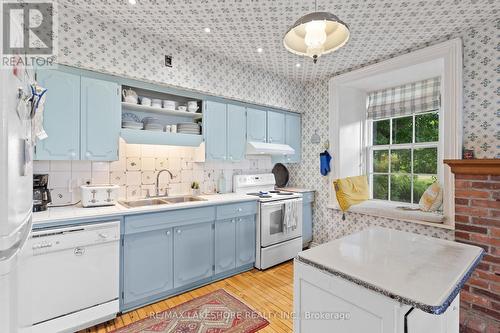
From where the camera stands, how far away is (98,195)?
2160 millimetres

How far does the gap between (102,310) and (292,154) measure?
3.03 m

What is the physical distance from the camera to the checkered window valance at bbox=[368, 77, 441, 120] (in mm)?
2953

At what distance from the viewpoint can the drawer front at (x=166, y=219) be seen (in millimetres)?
2098

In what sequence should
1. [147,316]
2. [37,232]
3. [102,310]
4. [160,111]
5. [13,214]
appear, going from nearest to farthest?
1. [13,214]
2. [37,232]
3. [102,310]
4. [147,316]
5. [160,111]

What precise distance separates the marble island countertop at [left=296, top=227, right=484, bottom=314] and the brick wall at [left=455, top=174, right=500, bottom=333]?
101cm

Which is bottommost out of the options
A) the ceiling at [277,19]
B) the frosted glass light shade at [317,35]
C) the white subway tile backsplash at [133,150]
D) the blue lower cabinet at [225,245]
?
the blue lower cabinet at [225,245]

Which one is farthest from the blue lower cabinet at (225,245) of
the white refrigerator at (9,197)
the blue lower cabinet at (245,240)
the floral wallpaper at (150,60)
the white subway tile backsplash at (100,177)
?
the white refrigerator at (9,197)

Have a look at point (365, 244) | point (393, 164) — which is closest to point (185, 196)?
point (365, 244)

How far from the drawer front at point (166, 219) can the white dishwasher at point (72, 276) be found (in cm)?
13

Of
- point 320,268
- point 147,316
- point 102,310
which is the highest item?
point 320,268

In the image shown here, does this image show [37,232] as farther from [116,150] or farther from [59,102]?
[59,102]

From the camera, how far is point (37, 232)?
1.67m

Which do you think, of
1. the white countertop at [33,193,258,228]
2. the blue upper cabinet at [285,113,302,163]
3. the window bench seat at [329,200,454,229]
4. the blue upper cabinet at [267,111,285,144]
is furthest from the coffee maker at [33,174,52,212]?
the window bench seat at [329,200,454,229]

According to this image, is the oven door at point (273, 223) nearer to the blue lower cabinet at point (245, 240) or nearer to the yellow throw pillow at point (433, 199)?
the blue lower cabinet at point (245, 240)
